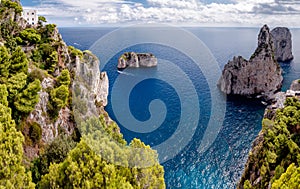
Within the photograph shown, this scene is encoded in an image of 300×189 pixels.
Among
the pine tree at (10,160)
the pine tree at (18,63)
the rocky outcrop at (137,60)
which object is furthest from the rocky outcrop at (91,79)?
the rocky outcrop at (137,60)

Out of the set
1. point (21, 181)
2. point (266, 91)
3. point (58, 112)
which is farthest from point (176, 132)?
point (266, 91)

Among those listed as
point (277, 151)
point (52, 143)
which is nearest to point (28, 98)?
point (52, 143)

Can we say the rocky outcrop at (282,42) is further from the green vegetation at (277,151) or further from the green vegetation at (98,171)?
the green vegetation at (98,171)

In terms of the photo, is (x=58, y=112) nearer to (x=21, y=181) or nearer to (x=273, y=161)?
(x=21, y=181)

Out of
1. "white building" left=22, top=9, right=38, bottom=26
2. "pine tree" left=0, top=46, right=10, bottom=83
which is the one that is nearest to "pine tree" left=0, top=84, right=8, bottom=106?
"pine tree" left=0, top=46, right=10, bottom=83

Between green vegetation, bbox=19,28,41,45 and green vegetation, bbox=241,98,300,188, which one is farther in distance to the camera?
green vegetation, bbox=19,28,41,45

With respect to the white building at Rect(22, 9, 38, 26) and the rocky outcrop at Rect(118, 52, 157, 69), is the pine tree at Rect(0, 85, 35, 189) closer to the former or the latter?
the white building at Rect(22, 9, 38, 26)
